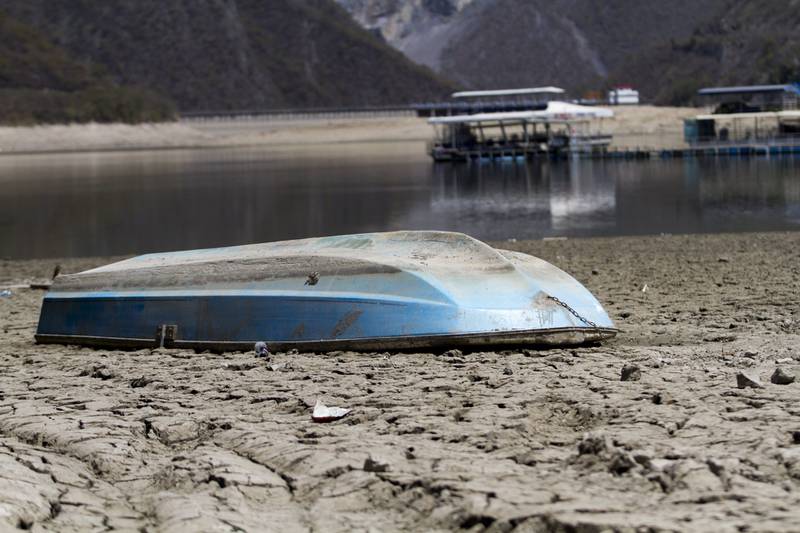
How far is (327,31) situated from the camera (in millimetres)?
199750

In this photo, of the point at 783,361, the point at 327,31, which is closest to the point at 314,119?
the point at 327,31

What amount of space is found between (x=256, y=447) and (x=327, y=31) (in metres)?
197

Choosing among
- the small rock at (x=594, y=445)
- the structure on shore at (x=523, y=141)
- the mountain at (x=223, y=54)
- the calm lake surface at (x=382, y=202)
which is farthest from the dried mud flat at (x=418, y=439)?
the mountain at (x=223, y=54)

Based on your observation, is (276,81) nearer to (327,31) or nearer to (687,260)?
(327,31)

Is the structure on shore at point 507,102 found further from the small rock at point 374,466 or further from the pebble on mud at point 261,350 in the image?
the small rock at point 374,466

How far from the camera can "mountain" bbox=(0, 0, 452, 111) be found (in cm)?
17638

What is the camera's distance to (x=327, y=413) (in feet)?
24.9

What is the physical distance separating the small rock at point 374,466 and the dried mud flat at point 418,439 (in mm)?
13

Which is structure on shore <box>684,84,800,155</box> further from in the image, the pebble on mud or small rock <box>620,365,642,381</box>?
small rock <box>620,365,642,381</box>

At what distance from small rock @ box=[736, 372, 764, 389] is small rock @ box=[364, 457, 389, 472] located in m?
2.42

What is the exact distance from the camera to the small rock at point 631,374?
802 centimetres

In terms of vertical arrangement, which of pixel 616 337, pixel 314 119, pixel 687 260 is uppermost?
pixel 314 119

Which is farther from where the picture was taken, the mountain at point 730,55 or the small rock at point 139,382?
the mountain at point 730,55

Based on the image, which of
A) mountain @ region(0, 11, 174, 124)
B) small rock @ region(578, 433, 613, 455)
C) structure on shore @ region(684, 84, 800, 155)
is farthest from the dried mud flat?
mountain @ region(0, 11, 174, 124)
